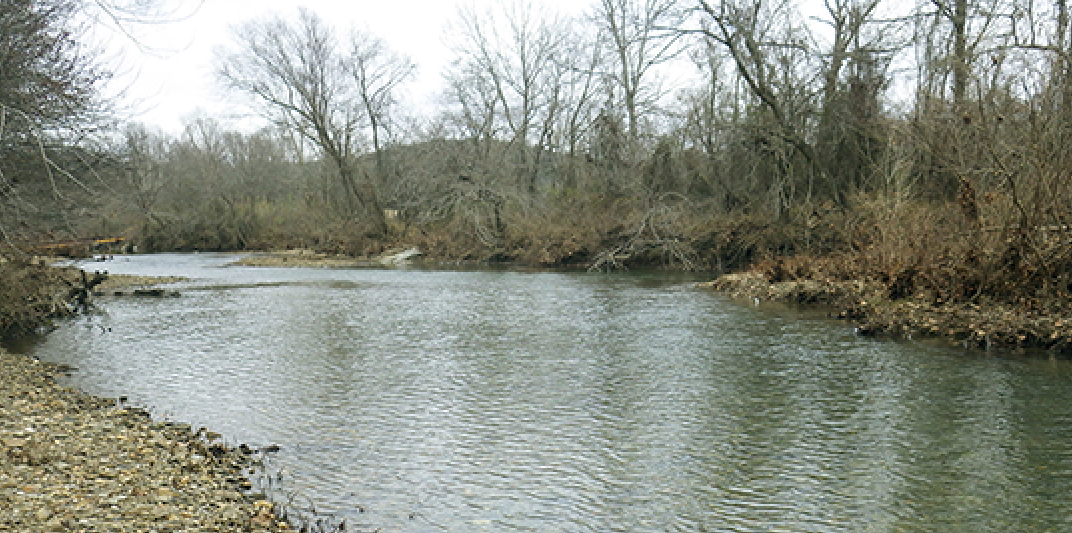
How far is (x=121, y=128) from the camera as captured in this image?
15.4 m

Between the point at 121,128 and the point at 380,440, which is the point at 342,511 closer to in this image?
the point at 380,440

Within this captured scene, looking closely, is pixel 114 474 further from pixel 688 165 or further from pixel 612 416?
pixel 688 165

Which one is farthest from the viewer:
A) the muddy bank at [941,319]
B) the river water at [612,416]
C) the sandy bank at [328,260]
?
the sandy bank at [328,260]

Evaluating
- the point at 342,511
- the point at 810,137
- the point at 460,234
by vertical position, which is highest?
the point at 810,137

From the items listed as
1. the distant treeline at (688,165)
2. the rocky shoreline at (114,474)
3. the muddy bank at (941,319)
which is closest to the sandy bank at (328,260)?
the distant treeline at (688,165)

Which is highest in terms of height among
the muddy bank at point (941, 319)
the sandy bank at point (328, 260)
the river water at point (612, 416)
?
the sandy bank at point (328, 260)

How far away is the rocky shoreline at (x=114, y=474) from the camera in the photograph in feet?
18.2

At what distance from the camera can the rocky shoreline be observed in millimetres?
5562

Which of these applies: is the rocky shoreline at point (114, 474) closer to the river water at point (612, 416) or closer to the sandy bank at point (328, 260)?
the river water at point (612, 416)

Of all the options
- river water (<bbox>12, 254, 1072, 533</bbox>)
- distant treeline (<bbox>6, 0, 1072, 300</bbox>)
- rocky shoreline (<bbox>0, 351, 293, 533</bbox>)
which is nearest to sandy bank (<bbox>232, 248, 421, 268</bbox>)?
distant treeline (<bbox>6, 0, 1072, 300</bbox>)

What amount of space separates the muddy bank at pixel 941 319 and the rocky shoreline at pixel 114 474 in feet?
39.1

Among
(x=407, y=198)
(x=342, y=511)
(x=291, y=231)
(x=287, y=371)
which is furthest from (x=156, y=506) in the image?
(x=291, y=231)

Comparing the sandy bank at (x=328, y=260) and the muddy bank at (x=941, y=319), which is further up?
the sandy bank at (x=328, y=260)

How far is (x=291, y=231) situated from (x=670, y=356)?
4324 cm
